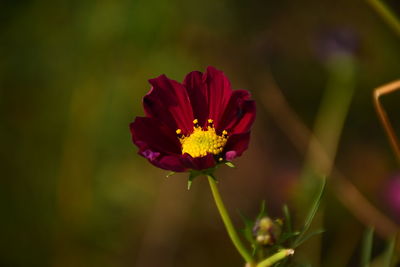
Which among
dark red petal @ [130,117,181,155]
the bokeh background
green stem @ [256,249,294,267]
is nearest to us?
green stem @ [256,249,294,267]

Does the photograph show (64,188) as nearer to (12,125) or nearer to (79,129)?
(79,129)

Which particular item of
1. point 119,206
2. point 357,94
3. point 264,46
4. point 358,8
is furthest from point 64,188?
point 358,8

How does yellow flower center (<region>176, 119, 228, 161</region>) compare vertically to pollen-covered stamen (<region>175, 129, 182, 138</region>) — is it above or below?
below

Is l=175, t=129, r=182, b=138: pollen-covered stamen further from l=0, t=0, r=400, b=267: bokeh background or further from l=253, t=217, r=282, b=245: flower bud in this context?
l=0, t=0, r=400, b=267: bokeh background

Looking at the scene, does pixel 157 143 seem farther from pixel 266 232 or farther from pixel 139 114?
pixel 139 114

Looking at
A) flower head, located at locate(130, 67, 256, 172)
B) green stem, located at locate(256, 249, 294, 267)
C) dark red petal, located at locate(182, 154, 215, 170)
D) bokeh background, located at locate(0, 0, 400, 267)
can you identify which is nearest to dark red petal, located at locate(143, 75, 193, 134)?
flower head, located at locate(130, 67, 256, 172)

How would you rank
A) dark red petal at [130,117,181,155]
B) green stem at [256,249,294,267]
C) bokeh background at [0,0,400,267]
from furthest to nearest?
bokeh background at [0,0,400,267]
dark red petal at [130,117,181,155]
green stem at [256,249,294,267]

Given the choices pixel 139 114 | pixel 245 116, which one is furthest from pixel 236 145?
pixel 139 114

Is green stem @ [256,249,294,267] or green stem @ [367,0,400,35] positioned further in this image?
green stem @ [367,0,400,35]
